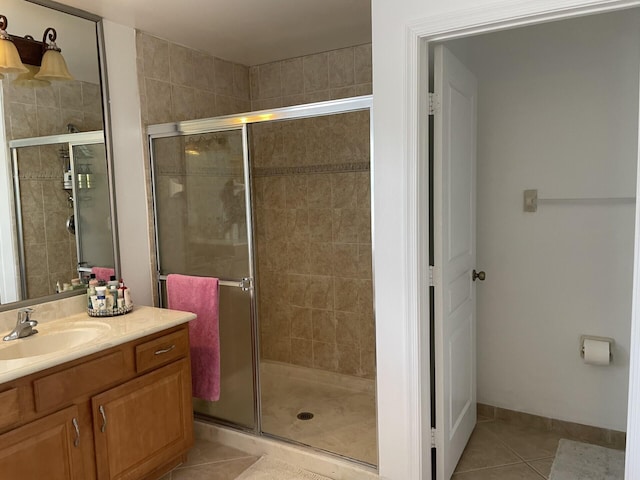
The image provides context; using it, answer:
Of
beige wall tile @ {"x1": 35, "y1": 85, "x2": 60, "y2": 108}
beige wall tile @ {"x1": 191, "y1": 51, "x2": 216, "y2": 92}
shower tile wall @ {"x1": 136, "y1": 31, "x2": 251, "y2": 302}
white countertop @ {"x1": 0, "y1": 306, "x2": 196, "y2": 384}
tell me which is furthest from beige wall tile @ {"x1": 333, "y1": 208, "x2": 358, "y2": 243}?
beige wall tile @ {"x1": 35, "y1": 85, "x2": 60, "y2": 108}

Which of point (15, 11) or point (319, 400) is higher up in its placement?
point (15, 11)

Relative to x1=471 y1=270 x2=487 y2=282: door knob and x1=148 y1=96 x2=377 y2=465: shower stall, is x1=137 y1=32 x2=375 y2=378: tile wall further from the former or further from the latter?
x1=471 y1=270 x2=487 y2=282: door knob

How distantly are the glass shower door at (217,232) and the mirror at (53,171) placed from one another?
0.34 meters

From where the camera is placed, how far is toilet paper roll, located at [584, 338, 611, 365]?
2.55 m

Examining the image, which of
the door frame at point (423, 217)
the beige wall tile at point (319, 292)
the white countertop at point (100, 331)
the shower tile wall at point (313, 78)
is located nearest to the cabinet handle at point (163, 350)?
the white countertop at point (100, 331)

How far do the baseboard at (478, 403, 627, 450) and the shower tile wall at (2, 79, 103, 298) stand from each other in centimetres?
259

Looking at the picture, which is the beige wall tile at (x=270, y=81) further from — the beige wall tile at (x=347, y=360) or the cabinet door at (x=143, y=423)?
the cabinet door at (x=143, y=423)

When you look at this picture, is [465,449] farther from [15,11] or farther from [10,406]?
[15,11]

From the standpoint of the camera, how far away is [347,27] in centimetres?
284

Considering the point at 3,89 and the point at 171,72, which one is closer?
the point at 3,89

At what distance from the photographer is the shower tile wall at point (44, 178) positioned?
87.4 inches

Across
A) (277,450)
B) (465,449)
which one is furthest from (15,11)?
(465,449)

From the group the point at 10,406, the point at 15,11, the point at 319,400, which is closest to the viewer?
the point at 10,406

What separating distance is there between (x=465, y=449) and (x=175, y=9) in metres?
2.86
